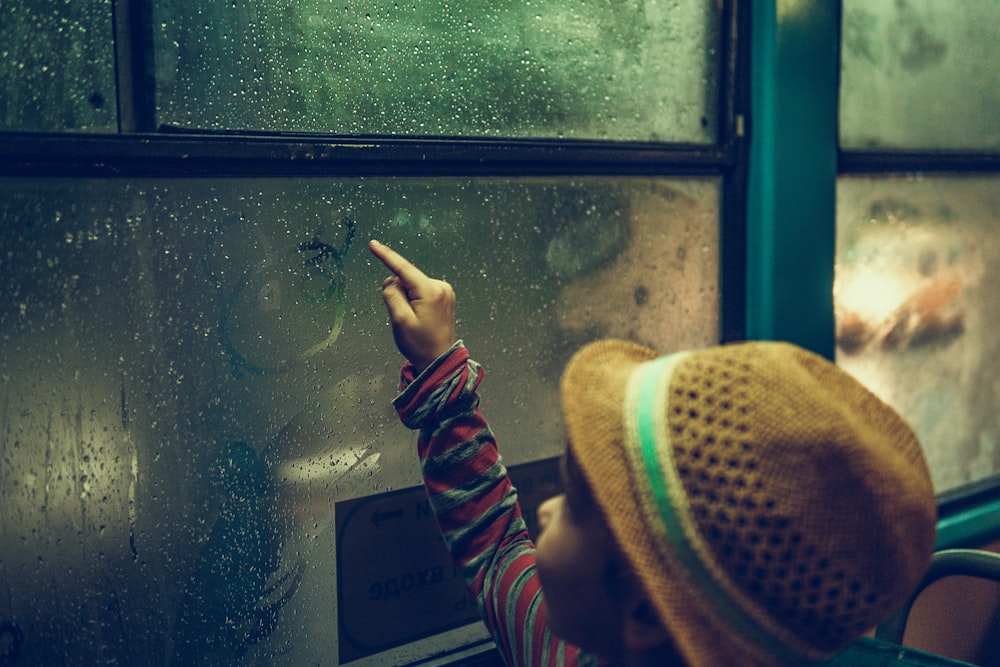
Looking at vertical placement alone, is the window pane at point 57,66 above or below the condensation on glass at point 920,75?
below

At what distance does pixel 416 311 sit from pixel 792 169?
1.03 metres

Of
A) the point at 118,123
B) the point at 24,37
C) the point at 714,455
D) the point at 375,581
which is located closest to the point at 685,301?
the point at 375,581

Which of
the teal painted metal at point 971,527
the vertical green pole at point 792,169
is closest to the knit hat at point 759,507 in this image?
the vertical green pole at point 792,169

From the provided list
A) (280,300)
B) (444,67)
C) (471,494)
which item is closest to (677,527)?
(471,494)

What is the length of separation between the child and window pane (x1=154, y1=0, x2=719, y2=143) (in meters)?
0.70

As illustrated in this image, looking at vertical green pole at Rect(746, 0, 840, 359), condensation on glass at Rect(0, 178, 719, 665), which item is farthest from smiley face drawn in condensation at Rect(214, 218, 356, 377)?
vertical green pole at Rect(746, 0, 840, 359)

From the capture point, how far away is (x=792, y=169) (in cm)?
169

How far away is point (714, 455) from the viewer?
712 millimetres

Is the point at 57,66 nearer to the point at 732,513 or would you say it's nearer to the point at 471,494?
the point at 471,494

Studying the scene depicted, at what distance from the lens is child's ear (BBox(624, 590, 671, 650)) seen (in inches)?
30.3

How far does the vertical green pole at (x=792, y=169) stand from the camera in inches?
64.6

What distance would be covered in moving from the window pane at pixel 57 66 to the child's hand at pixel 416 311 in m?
0.44

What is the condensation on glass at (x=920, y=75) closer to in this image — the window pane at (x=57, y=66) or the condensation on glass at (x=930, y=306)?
the condensation on glass at (x=930, y=306)

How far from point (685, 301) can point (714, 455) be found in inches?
40.3
